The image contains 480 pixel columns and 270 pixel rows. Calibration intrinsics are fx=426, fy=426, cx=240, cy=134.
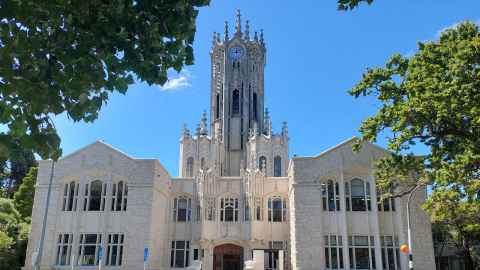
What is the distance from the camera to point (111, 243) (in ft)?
101

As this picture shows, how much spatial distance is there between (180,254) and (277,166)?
22733mm

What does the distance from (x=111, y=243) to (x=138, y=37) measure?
26.6 metres

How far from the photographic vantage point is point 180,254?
35.1 meters

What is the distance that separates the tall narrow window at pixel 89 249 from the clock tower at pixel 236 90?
29674 mm

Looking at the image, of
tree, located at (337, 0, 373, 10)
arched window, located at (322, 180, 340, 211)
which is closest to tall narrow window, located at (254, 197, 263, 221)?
arched window, located at (322, 180, 340, 211)

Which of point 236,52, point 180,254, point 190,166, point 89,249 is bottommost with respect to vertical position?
point 180,254

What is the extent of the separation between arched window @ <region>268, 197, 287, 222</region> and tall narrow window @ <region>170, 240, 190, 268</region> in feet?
23.9

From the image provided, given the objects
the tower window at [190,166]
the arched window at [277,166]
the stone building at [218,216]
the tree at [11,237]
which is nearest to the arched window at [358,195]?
the stone building at [218,216]

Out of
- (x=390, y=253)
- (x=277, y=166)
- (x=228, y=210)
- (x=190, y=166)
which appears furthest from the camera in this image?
(x=277, y=166)

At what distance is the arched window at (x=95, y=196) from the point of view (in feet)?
104

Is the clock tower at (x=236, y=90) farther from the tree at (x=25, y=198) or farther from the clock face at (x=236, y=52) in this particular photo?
the tree at (x=25, y=198)

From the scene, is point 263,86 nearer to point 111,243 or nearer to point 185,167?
point 185,167

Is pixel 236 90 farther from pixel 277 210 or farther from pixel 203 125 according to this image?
pixel 277 210

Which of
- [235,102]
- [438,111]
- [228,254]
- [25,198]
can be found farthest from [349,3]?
[235,102]
